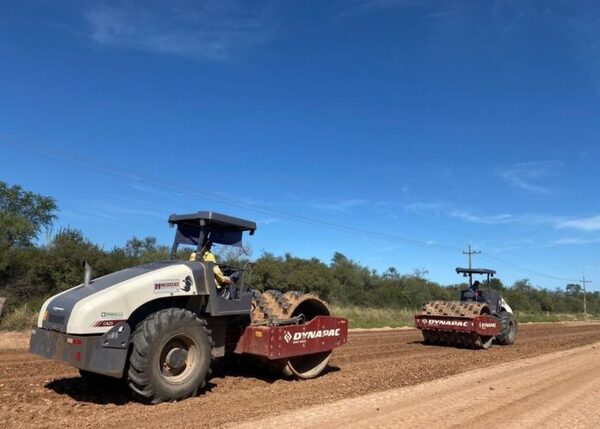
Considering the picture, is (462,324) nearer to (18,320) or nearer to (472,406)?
(472,406)

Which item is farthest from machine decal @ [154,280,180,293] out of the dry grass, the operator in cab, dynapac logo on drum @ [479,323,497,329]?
the dry grass

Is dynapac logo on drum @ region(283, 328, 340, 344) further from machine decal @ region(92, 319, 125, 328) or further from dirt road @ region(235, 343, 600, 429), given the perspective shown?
machine decal @ region(92, 319, 125, 328)

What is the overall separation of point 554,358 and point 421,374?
561 centimetres

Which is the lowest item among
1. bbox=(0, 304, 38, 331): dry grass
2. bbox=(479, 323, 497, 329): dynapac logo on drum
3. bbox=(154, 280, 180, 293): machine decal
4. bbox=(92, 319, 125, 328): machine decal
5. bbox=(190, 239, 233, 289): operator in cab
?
bbox=(0, 304, 38, 331): dry grass

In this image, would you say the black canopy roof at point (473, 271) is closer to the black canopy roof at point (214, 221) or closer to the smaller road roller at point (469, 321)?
the smaller road roller at point (469, 321)

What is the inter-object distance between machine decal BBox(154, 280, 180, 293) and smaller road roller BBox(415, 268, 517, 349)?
10824 millimetres

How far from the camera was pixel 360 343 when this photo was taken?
16109mm

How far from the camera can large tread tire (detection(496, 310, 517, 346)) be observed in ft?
57.8

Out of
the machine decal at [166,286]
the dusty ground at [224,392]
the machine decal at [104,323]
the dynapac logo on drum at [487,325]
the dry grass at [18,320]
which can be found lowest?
the dusty ground at [224,392]

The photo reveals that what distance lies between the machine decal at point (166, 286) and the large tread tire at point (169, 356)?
0.86ft

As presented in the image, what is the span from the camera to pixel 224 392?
25.5ft

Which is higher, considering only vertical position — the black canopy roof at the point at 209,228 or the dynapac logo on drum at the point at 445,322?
the black canopy roof at the point at 209,228

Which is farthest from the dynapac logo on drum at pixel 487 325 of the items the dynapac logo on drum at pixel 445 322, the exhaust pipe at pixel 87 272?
the exhaust pipe at pixel 87 272

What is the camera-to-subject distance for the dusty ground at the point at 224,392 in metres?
6.08
